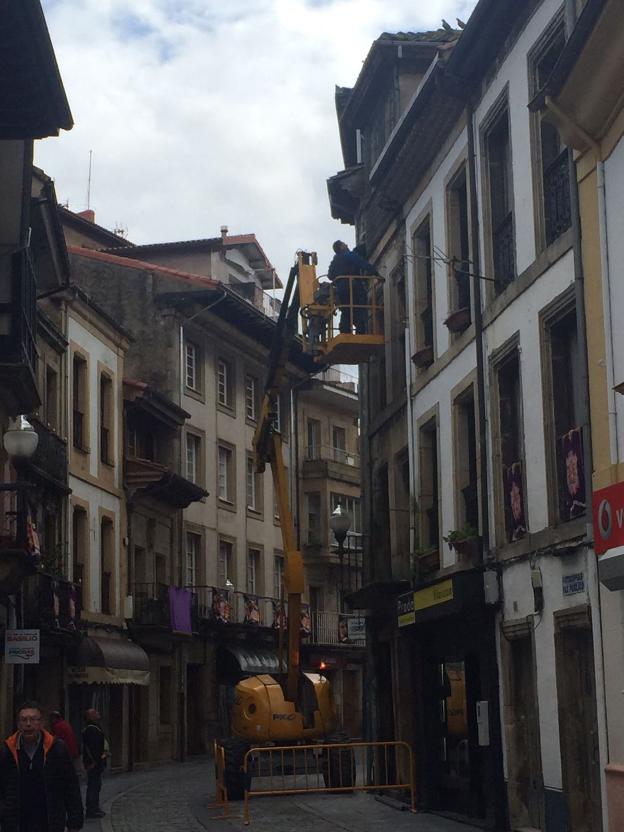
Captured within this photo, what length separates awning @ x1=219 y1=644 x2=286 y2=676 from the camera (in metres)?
49.2

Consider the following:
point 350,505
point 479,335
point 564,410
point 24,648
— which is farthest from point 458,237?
point 350,505

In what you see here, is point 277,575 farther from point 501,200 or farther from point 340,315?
point 501,200

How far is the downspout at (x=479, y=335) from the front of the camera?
19938 millimetres

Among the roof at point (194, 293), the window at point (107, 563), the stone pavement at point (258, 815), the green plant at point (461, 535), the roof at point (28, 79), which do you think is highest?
the roof at point (194, 293)

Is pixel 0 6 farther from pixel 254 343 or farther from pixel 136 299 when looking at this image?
pixel 254 343

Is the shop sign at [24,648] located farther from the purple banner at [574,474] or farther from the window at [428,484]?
the purple banner at [574,474]

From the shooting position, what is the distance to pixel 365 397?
28.7 m

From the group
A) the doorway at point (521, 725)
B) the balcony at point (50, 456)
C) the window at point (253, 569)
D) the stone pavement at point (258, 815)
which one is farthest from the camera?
the window at point (253, 569)

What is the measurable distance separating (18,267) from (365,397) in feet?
30.1

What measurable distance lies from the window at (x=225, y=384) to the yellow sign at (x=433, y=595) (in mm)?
29179

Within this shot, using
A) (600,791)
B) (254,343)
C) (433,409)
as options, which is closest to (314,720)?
(433,409)

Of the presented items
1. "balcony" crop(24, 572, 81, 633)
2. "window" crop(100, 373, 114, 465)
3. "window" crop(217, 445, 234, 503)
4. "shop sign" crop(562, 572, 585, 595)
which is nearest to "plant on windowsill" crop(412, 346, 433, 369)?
"shop sign" crop(562, 572, 585, 595)

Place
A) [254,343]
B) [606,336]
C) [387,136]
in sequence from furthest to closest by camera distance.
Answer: [254,343], [387,136], [606,336]

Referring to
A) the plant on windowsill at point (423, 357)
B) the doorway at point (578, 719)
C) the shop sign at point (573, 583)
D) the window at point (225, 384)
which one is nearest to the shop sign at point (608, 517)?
the shop sign at point (573, 583)
